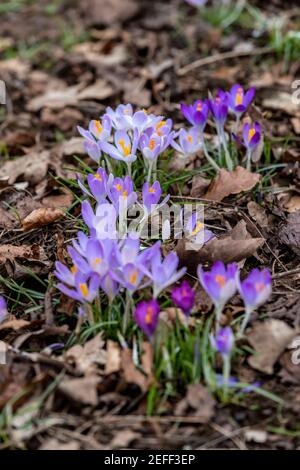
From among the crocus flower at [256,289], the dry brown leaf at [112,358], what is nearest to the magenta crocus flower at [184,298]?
the crocus flower at [256,289]

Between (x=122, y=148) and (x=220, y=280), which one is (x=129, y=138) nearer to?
(x=122, y=148)

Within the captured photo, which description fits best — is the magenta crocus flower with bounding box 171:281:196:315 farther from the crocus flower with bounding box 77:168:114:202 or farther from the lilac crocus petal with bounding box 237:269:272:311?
the crocus flower with bounding box 77:168:114:202

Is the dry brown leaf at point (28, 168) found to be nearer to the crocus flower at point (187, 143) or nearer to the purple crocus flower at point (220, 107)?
the crocus flower at point (187, 143)

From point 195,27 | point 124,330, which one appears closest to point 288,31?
point 195,27

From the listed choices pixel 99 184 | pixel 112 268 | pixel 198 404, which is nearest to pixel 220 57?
pixel 99 184

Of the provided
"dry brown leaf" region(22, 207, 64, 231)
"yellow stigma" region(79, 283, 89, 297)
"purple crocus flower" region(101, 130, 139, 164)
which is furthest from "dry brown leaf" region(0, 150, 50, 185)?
"yellow stigma" region(79, 283, 89, 297)
